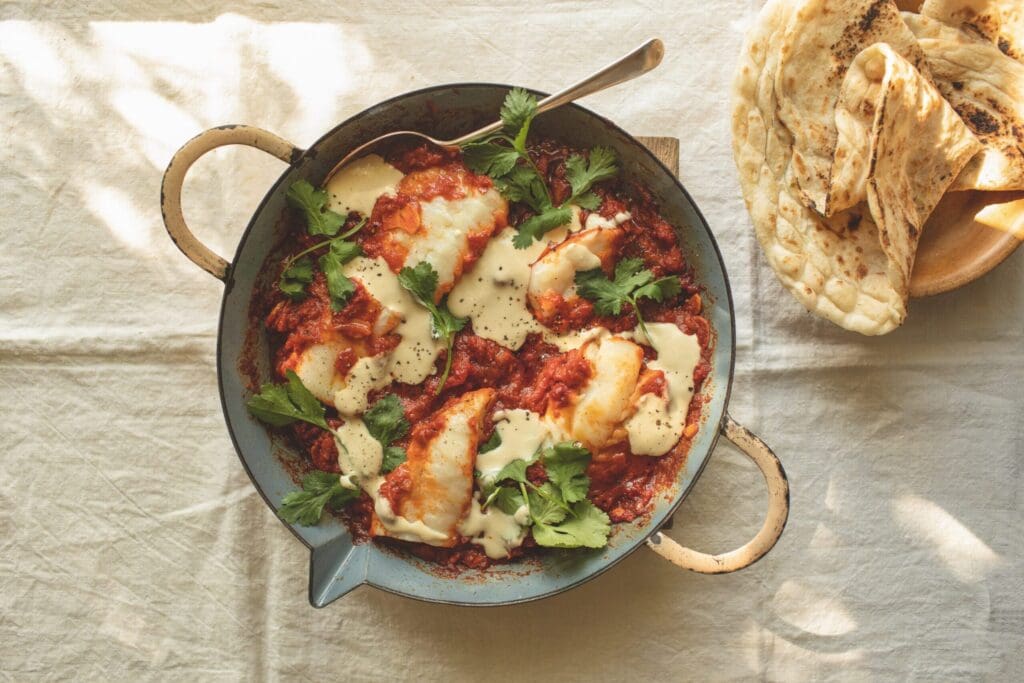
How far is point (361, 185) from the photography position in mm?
2607

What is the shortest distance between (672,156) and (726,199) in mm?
230

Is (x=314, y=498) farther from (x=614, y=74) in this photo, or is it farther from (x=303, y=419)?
(x=614, y=74)

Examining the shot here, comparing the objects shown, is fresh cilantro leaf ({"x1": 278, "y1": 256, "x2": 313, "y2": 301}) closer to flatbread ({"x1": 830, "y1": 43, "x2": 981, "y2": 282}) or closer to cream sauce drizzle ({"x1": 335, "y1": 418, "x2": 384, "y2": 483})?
cream sauce drizzle ({"x1": 335, "y1": 418, "x2": 384, "y2": 483})

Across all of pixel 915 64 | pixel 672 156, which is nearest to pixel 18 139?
pixel 672 156

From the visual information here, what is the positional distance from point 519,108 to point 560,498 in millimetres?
1080

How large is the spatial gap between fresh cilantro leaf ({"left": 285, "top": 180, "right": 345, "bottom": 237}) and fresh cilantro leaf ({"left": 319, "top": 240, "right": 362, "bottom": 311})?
0.17ft

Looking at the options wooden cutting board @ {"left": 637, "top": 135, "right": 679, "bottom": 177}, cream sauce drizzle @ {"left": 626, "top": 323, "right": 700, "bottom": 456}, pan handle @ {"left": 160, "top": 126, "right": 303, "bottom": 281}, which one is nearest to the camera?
pan handle @ {"left": 160, "top": 126, "right": 303, "bottom": 281}

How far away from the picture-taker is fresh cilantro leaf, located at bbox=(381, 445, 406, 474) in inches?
102

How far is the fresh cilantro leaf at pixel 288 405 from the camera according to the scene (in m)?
2.53

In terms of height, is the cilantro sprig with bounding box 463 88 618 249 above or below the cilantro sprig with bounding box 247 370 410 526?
Result: above

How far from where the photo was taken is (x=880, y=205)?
2.38m

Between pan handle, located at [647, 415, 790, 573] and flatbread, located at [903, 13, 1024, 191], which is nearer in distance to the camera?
pan handle, located at [647, 415, 790, 573]

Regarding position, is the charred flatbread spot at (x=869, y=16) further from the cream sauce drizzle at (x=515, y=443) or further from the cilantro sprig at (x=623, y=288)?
the cream sauce drizzle at (x=515, y=443)

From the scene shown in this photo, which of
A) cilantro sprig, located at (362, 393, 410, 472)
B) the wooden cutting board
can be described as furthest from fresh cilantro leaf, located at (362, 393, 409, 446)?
the wooden cutting board
